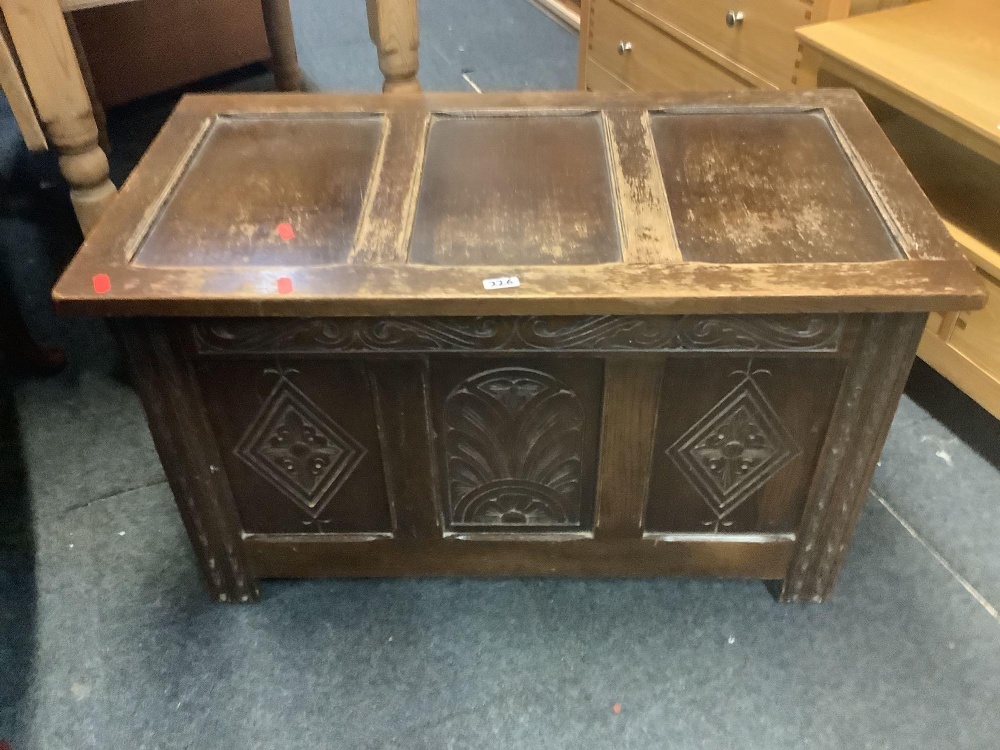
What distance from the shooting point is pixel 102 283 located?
85cm

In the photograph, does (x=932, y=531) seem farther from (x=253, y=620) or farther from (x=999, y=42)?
(x=253, y=620)

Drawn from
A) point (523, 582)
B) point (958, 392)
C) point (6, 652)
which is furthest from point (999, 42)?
point (6, 652)

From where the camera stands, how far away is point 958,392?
5.01ft

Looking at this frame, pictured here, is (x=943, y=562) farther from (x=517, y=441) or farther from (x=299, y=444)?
(x=299, y=444)

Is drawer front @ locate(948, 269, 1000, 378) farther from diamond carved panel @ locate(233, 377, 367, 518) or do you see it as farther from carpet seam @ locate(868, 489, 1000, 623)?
diamond carved panel @ locate(233, 377, 367, 518)

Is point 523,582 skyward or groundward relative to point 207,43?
groundward

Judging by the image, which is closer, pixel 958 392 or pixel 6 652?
pixel 6 652

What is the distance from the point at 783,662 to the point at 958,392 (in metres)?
0.71

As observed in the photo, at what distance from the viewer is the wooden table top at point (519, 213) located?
→ 2.75 feet

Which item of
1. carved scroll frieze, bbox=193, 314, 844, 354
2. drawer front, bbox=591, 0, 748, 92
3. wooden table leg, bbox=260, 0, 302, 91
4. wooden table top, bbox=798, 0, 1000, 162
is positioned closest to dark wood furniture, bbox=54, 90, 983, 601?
carved scroll frieze, bbox=193, 314, 844, 354

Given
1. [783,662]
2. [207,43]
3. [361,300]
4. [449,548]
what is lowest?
[783,662]

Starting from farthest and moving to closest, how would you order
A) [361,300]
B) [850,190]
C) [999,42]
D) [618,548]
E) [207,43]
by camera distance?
[207,43]
[999,42]
[618,548]
[850,190]
[361,300]

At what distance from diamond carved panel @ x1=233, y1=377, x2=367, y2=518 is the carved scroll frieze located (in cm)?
9

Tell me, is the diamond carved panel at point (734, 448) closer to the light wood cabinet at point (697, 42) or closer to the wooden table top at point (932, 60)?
the wooden table top at point (932, 60)
